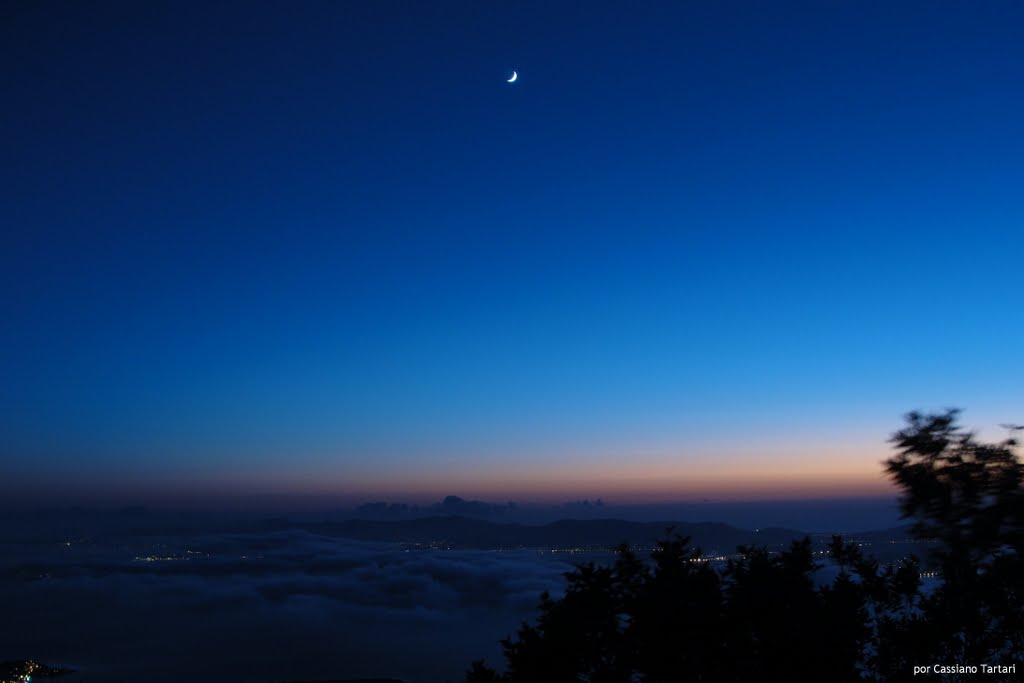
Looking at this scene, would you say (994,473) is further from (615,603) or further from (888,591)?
(615,603)

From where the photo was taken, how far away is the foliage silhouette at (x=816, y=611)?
1719 centimetres

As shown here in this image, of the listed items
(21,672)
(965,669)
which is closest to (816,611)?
(965,669)

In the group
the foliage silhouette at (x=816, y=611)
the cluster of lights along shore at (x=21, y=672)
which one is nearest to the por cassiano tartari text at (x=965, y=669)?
the foliage silhouette at (x=816, y=611)

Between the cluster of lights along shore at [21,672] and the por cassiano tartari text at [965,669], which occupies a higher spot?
the por cassiano tartari text at [965,669]

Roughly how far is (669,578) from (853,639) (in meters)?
4.92

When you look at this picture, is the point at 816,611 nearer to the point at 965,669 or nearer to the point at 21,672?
the point at 965,669

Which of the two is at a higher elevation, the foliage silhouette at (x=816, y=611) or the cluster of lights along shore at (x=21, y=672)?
the foliage silhouette at (x=816, y=611)

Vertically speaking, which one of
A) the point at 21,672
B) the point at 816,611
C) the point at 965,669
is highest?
the point at 816,611

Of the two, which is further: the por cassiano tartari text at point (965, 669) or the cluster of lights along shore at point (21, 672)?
the cluster of lights along shore at point (21, 672)

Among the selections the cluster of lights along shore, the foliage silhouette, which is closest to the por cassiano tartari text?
the foliage silhouette

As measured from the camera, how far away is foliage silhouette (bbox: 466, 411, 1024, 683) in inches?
677

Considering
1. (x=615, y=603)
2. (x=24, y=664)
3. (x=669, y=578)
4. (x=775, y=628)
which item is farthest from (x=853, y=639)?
(x=24, y=664)

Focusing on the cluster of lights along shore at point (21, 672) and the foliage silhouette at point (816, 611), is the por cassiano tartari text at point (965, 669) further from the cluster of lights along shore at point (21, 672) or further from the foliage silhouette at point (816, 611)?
the cluster of lights along shore at point (21, 672)

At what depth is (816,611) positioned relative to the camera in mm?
17516
